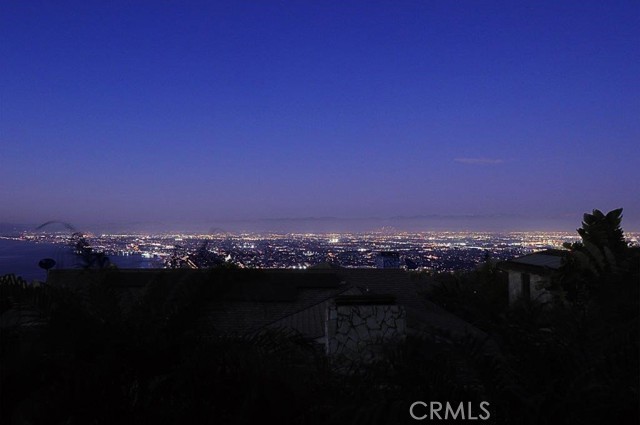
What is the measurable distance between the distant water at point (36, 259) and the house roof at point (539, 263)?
1379 centimetres

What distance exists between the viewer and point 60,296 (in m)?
5.49

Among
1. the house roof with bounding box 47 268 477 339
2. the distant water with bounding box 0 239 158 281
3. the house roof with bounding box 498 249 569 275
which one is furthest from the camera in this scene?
the house roof with bounding box 498 249 569 275

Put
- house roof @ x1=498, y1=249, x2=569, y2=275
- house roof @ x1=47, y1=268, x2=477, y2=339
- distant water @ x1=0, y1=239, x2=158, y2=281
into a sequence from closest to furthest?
house roof @ x1=47, y1=268, x2=477, y2=339, distant water @ x1=0, y1=239, x2=158, y2=281, house roof @ x1=498, y1=249, x2=569, y2=275

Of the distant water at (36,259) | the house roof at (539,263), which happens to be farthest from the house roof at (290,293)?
the house roof at (539,263)

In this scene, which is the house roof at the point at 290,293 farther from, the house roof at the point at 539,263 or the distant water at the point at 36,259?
the house roof at the point at 539,263

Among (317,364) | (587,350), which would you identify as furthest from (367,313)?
(587,350)

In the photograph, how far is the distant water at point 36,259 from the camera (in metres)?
7.75

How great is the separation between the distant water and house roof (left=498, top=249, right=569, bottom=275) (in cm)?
1379

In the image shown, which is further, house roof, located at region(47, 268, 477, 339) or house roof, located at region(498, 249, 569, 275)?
house roof, located at region(498, 249, 569, 275)

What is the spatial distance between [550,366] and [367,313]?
317 centimetres

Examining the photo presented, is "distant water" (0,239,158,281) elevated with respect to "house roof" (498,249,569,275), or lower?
elevated

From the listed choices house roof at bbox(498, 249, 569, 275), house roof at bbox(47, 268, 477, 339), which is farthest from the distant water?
house roof at bbox(498, 249, 569, 275)

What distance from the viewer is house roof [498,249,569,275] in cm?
2150

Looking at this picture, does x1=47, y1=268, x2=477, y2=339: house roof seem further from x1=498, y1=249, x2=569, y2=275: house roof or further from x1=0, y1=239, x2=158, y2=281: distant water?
x1=498, y1=249, x2=569, y2=275: house roof
